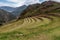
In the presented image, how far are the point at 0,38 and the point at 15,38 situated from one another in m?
2.27

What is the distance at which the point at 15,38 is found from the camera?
21.6 m

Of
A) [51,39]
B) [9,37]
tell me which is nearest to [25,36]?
[9,37]

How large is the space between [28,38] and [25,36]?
1169 mm

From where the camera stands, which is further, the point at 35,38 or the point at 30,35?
the point at 30,35

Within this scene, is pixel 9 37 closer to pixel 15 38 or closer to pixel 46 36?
pixel 15 38

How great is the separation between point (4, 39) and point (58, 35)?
7349mm

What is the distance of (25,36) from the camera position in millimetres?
22469

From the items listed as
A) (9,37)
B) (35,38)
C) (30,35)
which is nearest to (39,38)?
(35,38)

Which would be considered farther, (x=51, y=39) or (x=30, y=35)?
(x=30, y=35)

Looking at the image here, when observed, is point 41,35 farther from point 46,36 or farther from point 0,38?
point 0,38

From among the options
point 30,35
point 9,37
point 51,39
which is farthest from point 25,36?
point 51,39

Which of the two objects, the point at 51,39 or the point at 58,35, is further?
the point at 58,35

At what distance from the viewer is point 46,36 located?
2194 centimetres

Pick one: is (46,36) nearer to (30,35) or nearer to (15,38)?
(30,35)
